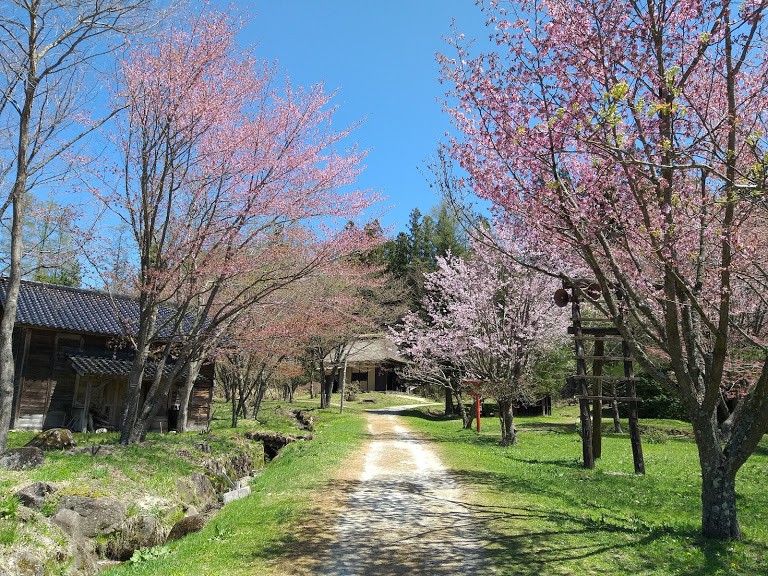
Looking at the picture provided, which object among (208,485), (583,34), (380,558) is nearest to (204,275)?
(208,485)

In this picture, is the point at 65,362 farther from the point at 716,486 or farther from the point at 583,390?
the point at 716,486

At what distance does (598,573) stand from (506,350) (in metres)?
12.6

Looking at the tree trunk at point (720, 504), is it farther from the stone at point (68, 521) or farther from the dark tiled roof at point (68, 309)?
the dark tiled roof at point (68, 309)

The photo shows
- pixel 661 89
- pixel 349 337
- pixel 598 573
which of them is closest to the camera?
pixel 598 573

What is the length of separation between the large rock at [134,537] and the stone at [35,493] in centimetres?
108

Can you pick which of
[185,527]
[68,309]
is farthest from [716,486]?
[68,309]

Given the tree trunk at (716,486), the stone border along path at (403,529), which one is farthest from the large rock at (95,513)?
the tree trunk at (716,486)

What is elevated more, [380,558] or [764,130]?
[764,130]

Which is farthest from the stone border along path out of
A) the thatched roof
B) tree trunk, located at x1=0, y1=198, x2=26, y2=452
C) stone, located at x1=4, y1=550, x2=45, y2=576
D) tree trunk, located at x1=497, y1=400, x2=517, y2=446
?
the thatched roof

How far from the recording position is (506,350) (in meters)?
18.0

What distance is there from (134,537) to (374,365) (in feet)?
126

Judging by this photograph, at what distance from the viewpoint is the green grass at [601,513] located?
5.92m

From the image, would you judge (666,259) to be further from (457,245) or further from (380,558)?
(457,245)

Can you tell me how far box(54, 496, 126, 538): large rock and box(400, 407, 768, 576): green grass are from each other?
5.09 metres
